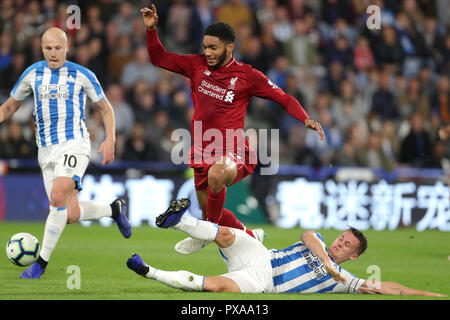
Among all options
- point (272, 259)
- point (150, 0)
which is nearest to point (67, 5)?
point (150, 0)

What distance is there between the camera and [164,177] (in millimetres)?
14172

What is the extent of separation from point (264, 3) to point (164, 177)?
5068 mm

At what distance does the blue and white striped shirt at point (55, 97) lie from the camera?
816cm

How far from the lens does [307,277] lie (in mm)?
7047

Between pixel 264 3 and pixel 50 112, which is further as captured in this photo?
pixel 264 3

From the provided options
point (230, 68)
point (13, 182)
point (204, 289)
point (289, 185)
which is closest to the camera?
point (204, 289)

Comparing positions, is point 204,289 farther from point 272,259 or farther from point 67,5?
point 67,5

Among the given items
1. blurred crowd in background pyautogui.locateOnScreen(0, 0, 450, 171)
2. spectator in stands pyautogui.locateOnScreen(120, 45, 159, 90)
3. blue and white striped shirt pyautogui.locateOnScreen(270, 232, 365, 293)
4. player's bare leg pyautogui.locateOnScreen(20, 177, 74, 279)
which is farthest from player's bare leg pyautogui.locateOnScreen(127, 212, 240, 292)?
spectator in stands pyautogui.locateOnScreen(120, 45, 159, 90)

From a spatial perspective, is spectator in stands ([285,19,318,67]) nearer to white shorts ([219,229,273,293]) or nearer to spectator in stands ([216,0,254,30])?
spectator in stands ([216,0,254,30])

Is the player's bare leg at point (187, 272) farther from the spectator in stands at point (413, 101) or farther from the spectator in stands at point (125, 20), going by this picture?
the spectator in stands at point (413, 101)

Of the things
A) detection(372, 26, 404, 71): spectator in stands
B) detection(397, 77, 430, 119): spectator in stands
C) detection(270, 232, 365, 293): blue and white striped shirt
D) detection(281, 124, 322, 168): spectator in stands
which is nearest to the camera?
detection(270, 232, 365, 293): blue and white striped shirt

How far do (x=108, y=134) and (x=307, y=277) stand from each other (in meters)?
2.54

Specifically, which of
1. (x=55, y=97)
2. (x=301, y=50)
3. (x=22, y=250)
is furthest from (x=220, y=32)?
(x=301, y=50)

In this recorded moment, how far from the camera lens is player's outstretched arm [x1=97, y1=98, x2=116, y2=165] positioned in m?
8.06
